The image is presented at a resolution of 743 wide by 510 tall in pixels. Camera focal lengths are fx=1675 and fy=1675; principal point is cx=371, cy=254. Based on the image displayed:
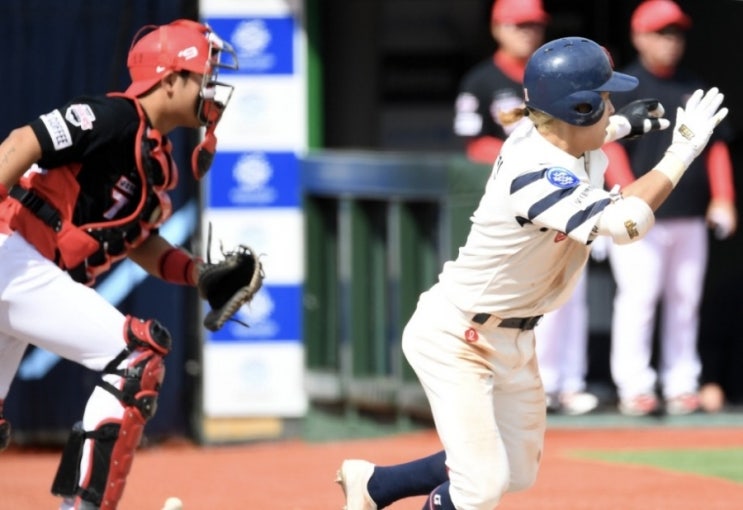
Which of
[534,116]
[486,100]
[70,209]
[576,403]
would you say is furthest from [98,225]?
[576,403]

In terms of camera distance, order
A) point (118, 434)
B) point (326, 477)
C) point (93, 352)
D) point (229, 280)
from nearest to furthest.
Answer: point (118, 434) < point (93, 352) < point (229, 280) < point (326, 477)

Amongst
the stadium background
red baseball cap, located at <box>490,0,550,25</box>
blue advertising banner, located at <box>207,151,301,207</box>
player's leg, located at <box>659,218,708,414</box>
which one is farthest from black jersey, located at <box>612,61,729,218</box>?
blue advertising banner, located at <box>207,151,301,207</box>

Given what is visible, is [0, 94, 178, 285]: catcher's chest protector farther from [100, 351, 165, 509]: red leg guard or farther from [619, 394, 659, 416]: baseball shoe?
[619, 394, 659, 416]: baseball shoe

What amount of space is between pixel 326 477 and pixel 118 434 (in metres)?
2.51

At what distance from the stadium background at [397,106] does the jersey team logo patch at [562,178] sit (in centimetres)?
482

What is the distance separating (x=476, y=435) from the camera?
5305mm

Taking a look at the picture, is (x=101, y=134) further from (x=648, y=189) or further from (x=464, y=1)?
(x=464, y=1)

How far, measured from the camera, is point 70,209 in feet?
19.0

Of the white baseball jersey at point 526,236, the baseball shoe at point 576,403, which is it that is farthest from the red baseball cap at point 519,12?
the white baseball jersey at point 526,236

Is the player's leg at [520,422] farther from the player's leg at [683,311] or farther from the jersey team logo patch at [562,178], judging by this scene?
the player's leg at [683,311]

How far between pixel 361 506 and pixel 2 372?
4.49 ft

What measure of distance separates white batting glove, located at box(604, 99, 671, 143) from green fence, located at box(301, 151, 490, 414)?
338cm

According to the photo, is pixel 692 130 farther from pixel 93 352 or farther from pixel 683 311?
pixel 683 311

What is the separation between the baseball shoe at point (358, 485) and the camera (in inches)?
234
